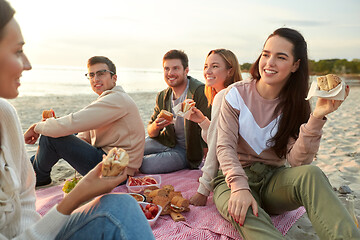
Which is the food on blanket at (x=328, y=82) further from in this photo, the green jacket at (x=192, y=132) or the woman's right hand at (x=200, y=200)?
the green jacket at (x=192, y=132)

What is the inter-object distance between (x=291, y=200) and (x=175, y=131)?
2.75m

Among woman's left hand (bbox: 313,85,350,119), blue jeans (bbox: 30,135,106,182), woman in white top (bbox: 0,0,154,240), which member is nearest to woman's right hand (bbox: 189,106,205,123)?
blue jeans (bbox: 30,135,106,182)

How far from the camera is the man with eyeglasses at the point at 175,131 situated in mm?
4828

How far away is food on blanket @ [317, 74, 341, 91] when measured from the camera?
8.15ft

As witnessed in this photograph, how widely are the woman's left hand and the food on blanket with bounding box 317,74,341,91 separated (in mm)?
103

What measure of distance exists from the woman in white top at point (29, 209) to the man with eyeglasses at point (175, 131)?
116 inches

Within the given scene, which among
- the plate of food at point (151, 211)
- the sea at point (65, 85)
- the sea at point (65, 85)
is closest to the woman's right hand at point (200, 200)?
the plate of food at point (151, 211)

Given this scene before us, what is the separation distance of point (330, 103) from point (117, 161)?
185 centimetres

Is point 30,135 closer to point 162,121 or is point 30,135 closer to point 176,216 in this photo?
point 162,121

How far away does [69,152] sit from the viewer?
4.01 metres

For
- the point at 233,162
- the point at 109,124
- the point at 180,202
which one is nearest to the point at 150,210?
the point at 180,202

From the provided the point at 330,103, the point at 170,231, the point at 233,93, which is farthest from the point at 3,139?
the point at 330,103

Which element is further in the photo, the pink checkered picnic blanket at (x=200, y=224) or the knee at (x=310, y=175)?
the pink checkered picnic blanket at (x=200, y=224)

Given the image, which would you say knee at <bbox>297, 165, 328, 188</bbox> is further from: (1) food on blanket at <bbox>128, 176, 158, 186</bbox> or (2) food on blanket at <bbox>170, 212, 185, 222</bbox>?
(1) food on blanket at <bbox>128, 176, 158, 186</bbox>
